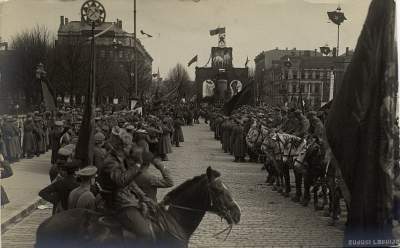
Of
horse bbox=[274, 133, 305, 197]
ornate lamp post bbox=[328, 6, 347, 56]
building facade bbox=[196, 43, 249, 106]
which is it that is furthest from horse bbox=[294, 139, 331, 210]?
ornate lamp post bbox=[328, 6, 347, 56]

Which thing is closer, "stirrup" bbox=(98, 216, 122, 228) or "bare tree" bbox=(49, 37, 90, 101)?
"stirrup" bbox=(98, 216, 122, 228)

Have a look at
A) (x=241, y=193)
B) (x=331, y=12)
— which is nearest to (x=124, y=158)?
(x=331, y=12)

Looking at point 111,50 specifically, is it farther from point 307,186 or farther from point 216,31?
point 307,186

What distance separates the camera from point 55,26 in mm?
10586

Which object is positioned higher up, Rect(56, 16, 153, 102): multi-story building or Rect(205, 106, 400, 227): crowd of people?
Rect(56, 16, 153, 102): multi-story building

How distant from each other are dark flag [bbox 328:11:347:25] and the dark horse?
4.68 m

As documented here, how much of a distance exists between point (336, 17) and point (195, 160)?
9340 millimetres

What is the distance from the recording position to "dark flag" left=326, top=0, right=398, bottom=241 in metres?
7.21

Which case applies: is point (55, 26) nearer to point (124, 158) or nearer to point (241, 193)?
point (124, 158)

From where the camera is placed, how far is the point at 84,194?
6.91 meters

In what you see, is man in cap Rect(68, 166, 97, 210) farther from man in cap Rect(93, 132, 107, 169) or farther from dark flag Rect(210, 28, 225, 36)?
dark flag Rect(210, 28, 225, 36)

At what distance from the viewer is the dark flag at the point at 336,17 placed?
32.2ft

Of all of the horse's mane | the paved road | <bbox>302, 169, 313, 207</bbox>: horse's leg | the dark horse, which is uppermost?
the horse's mane

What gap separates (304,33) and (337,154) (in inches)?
163
